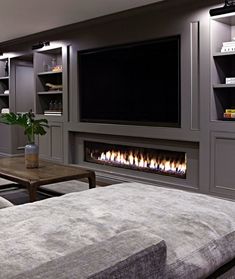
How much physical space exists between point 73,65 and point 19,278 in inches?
213

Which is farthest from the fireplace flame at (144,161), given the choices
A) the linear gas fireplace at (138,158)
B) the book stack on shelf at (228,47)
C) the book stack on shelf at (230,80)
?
the book stack on shelf at (228,47)

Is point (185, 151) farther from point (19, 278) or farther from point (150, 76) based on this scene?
point (19, 278)

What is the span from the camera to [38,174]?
3.90 meters

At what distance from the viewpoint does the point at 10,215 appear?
5.71 feet

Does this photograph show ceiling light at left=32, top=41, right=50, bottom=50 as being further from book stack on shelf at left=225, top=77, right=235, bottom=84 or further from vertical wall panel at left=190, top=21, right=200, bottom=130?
book stack on shelf at left=225, top=77, right=235, bottom=84

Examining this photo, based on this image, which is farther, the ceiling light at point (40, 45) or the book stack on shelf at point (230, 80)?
the ceiling light at point (40, 45)

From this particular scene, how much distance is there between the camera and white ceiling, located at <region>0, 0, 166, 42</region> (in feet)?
14.9

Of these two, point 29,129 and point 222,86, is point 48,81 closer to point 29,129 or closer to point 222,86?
point 29,129

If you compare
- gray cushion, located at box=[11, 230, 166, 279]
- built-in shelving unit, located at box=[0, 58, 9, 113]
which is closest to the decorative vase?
gray cushion, located at box=[11, 230, 166, 279]

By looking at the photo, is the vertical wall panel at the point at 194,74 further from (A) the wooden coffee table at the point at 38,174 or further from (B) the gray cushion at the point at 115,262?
(B) the gray cushion at the point at 115,262

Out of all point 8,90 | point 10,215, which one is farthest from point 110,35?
point 10,215

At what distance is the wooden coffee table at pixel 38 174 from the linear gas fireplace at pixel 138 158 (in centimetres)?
127

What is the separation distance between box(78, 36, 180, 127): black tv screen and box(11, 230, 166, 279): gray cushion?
12.2ft

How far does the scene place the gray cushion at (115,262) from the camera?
858mm
